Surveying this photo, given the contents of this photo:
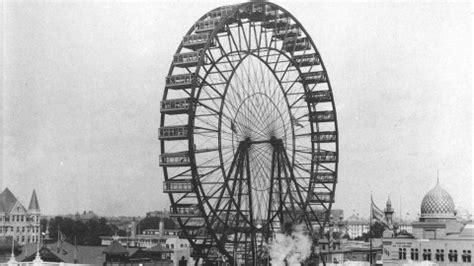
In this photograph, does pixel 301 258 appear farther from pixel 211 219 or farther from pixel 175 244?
pixel 175 244

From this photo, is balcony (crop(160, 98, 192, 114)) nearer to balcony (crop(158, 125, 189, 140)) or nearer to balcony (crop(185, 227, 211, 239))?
balcony (crop(158, 125, 189, 140))

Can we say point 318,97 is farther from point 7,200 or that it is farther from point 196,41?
point 7,200

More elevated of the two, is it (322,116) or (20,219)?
(322,116)

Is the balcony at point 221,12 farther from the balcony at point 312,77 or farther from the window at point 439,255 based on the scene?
the window at point 439,255

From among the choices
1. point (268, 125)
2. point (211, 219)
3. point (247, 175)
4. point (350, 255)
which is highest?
point (268, 125)

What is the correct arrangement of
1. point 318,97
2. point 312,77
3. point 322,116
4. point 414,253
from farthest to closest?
point 414,253, point 322,116, point 318,97, point 312,77

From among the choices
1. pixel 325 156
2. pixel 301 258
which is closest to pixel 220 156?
pixel 301 258

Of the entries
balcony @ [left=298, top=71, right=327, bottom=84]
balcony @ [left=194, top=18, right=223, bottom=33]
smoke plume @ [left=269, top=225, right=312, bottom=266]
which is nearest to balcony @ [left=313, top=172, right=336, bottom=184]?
smoke plume @ [left=269, top=225, right=312, bottom=266]

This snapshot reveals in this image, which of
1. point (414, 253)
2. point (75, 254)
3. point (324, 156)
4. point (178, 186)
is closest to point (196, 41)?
point (178, 186)
